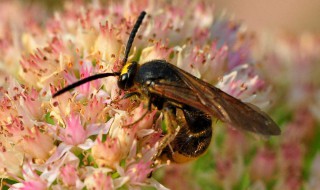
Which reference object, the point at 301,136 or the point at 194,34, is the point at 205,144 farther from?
the point at 301,136

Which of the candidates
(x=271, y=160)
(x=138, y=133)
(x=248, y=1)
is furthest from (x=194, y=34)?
(x=248, y=1)

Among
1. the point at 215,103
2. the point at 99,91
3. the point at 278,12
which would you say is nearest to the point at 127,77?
the point at 99,91

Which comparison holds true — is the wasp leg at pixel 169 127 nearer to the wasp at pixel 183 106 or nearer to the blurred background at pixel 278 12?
the wasp at pixel 183 106

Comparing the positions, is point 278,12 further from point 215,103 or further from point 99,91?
point 215,103

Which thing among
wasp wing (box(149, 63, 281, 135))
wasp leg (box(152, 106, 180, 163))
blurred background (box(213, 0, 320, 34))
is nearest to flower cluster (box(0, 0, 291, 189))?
wasp leg (box(152, 106, 180, 163))

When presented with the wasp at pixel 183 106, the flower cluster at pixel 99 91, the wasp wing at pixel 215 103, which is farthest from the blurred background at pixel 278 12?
the wasp wing at pixel 215 103
